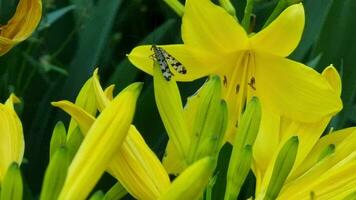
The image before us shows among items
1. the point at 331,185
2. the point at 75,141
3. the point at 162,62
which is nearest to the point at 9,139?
the point at 75,141

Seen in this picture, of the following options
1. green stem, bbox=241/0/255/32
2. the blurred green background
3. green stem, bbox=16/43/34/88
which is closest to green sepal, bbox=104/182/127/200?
green stem, bbox=241/0/255/32

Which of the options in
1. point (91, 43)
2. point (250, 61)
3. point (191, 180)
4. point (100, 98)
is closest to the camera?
point (191, 180)

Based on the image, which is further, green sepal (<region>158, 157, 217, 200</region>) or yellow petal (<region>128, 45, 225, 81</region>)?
yellow petal (<region>128, 45, 225, 81</region>)

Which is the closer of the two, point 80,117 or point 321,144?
point 80,117

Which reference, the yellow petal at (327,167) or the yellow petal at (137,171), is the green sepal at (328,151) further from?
the yellow petal at (137,171)

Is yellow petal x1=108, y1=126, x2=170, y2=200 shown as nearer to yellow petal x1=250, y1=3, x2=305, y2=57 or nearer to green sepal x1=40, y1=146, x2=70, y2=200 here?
green sepal x1=40, y1=146, x2=70, y2=200

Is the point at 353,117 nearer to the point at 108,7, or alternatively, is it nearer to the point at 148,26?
the point at 108,7

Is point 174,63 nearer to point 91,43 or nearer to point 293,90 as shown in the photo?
point 293,90
